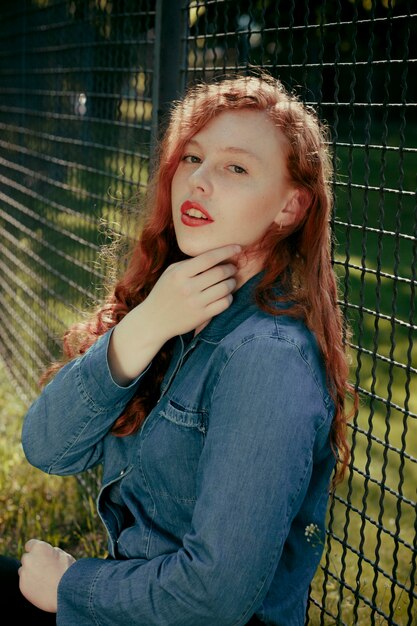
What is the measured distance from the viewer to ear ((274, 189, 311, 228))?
196 cm

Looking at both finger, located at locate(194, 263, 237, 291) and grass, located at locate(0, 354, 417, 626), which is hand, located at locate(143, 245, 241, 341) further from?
grass, located at locate(0, 354, 417, 626)

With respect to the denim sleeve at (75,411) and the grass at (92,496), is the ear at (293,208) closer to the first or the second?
the grass at (92,496)

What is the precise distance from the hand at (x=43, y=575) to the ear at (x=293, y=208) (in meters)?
0.90

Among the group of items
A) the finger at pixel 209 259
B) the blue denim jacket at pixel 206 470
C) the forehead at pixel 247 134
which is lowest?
the blue denim jacket at pixel 206 470

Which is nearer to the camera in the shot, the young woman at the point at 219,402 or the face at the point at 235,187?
the young woman at the point at 219,402

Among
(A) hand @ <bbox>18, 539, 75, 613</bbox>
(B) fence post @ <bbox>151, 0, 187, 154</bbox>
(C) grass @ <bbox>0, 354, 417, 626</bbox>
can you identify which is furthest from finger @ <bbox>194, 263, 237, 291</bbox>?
(C) grass @ <bbox>0, 354, 417, 626</bbox>

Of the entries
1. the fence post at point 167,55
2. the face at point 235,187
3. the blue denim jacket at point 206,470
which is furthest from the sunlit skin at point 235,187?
the fence post at point 167,55

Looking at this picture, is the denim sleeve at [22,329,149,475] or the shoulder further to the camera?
the denim sleeve at [22,329,149,475]

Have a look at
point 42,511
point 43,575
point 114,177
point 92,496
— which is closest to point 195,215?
point 43,575

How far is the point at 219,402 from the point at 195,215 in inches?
17.3

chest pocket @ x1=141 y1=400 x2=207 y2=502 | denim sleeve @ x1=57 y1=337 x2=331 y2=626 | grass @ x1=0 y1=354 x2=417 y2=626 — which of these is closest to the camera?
denim sleeve @ x1=57 y1=337 x2=331 y2=626

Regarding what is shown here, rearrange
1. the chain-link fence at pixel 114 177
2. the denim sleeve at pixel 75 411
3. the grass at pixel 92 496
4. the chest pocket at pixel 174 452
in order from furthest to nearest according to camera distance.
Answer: the chain-link fence at pixel 114 177 < the grass at pixel 92 496 < the denim sleeve at pixel 75 411 < the chest pocket at pixel 174 452

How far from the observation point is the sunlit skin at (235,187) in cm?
189

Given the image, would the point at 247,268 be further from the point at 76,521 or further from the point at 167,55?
the point at 76,521
